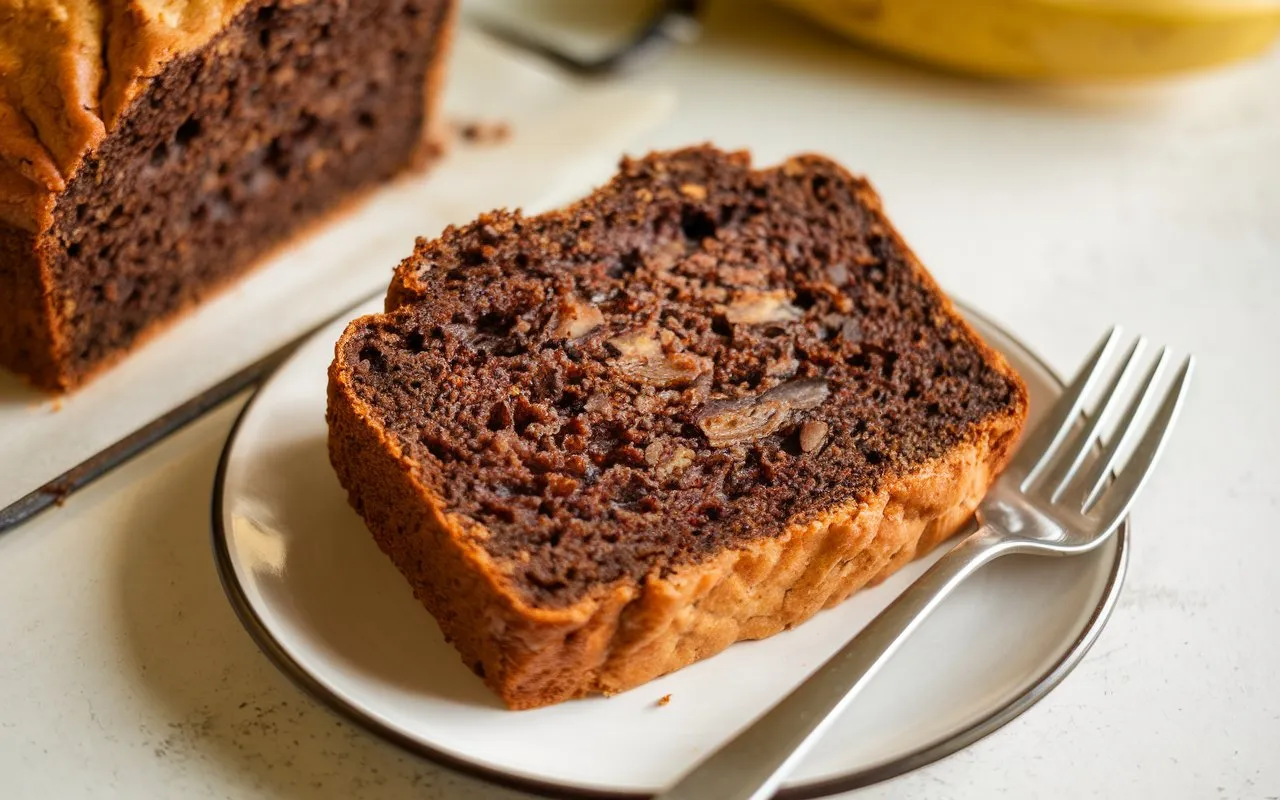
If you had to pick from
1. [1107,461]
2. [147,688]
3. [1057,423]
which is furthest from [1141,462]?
[147,688]

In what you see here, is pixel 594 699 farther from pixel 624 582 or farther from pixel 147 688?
pixel 147 688

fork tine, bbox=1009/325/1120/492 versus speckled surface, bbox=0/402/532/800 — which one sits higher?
fork tine, bbox=1009/325/1120/492

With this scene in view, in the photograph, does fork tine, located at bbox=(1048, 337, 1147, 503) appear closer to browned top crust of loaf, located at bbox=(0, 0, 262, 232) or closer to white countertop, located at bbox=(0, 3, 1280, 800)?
white countertop, located at bbox=(0, 3, 1280, 800)

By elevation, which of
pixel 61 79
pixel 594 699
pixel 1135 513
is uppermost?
pixel 61 79

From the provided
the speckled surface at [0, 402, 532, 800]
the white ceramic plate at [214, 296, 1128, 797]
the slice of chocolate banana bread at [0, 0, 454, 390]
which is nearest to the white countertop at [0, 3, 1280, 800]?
the speckled surface at [0, 402, 532, 800]

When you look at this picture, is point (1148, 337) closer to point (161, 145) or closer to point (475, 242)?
point (475, 242)

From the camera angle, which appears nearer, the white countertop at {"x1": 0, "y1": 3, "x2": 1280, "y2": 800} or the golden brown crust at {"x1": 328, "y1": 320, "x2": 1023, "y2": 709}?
the golden brown crust at {"x1": 328, "y1": 320, "x2": 1023, "y2": 709}
